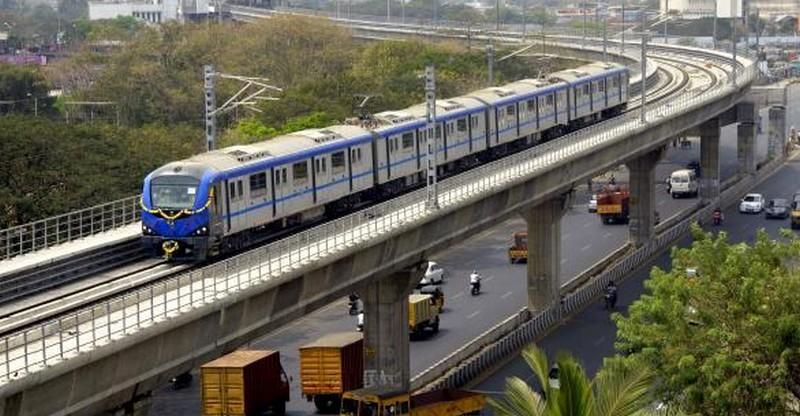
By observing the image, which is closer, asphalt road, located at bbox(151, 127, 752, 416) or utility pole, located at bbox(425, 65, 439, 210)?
utility pole, located at bbox(425, 65, 439, 210)

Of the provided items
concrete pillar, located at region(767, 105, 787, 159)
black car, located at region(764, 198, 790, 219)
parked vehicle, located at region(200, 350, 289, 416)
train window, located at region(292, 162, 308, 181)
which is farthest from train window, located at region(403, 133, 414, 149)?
concrete pillar, located at region(767, 105, 787, 159)

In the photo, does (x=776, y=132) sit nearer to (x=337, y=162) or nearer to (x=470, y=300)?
(x=470, y=300)

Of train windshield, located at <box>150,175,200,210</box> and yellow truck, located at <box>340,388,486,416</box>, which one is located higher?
train windshield, located at <box>150,175,200,210</box>

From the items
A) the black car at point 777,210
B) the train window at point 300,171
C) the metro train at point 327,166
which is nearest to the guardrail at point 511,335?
the metro train at point 327,166

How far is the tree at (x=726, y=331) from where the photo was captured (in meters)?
36.3

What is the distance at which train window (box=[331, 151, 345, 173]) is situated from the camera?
56.5m

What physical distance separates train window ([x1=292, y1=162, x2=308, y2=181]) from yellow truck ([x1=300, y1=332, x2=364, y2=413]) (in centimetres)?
501

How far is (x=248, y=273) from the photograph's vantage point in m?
42.1

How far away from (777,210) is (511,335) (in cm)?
3727

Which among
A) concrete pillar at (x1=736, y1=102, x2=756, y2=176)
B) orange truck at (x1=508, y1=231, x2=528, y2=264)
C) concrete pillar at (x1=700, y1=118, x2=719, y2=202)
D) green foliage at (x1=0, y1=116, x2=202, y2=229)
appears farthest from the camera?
concrete pillar at (x1=736, y1=102, x2=756, y2=176)

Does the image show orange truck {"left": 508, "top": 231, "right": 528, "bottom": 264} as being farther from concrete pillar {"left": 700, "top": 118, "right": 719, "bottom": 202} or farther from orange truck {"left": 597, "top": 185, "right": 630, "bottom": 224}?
concrete pillar {"left": 700, "top": 118, "right": 719, "bottom": 202}

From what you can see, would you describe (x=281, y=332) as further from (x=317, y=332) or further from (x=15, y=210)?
(x=15, y=210)

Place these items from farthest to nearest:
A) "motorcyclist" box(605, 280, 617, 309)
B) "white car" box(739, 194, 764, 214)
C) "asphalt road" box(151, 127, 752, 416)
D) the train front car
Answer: "white car" box(739, 194, 764, 214) → "motorcyclist" box(605, 280, 617, 309) → "asphalt road" box(151, 127, 752, 416) → the train front car

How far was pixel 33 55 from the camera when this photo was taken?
182 metres
